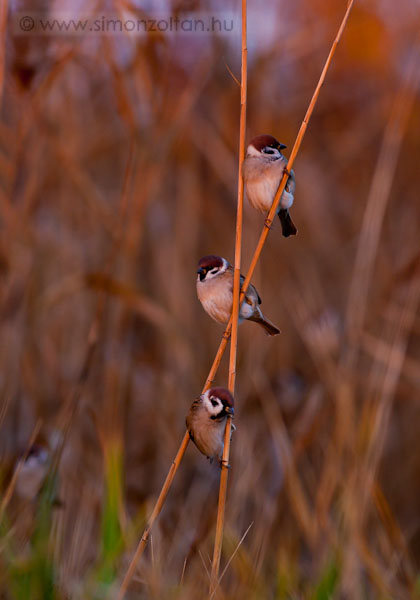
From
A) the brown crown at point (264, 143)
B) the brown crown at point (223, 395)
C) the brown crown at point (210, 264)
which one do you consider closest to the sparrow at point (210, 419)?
the brown crown at point (223, 395)

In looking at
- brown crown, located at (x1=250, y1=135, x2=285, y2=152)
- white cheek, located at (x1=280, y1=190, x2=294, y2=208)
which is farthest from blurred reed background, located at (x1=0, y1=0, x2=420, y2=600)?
white cheek, located at (x1=280, y1=190, x2=294, y2=208)

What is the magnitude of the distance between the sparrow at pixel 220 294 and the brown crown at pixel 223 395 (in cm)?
22

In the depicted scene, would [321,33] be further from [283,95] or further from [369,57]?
[369,57]

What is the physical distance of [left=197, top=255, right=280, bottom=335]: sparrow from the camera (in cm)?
136

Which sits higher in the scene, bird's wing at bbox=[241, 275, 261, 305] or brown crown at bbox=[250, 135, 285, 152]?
brown crown at bbox=[250, 135, 285, 152]

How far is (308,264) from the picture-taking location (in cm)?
274

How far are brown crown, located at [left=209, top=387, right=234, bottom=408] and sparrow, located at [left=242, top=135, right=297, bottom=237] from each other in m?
0.33

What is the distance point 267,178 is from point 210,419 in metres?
0.46

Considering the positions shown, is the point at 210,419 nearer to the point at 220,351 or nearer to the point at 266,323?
the point at 220,351

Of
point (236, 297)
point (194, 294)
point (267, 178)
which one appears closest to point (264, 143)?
point (267, 178)

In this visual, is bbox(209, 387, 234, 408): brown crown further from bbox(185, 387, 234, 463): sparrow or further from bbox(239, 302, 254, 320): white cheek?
bbox(239, 302, 254, 320): white cheek

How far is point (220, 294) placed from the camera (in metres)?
1.36

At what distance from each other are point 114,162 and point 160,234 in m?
0.48

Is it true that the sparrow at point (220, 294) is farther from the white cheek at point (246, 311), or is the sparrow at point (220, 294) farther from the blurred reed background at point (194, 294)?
the blurred reed background at point (194, 294)
